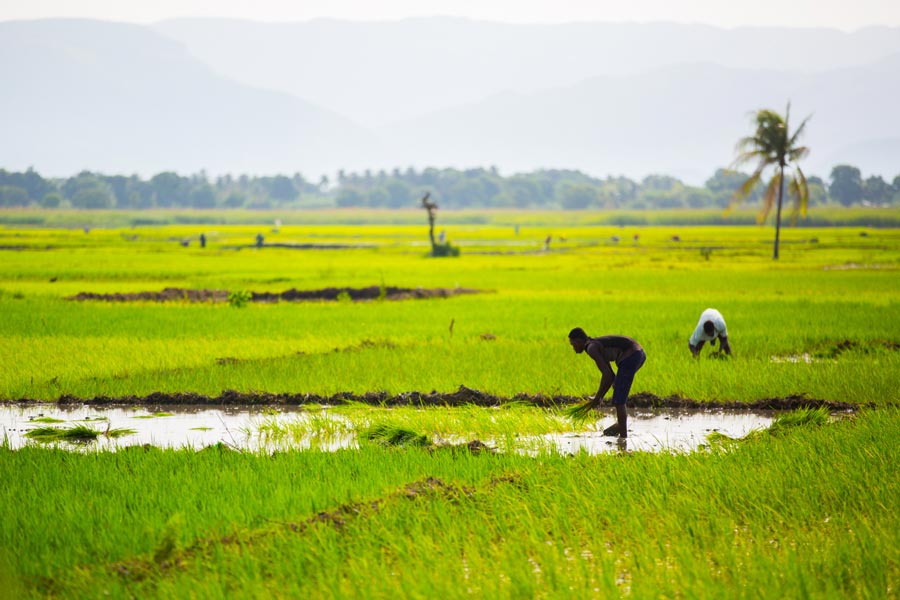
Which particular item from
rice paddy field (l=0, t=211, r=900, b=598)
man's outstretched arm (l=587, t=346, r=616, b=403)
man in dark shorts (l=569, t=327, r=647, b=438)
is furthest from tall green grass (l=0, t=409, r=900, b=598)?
man in dark shorts (l=569, t=327, r=647, b=438)

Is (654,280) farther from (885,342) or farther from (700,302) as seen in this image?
(885,342)

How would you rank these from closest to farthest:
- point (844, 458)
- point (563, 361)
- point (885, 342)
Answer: point (844, 458)
point (563, 361)
point (885, 342)

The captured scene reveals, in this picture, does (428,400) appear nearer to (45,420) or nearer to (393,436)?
(393,436)

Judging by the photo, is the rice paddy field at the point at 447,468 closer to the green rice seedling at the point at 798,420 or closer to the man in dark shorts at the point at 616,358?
the green rice seedling at the point at 798,420

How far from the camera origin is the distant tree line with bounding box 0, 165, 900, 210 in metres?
160

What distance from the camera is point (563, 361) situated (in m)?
13.5

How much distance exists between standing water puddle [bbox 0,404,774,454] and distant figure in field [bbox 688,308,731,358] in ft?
8.56

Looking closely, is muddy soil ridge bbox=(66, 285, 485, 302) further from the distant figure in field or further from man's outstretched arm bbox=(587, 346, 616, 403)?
man's outstretched arm bbox=(587, 346, 616, 403)

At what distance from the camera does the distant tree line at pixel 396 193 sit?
524 ft

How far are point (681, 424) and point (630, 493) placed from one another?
3259mm

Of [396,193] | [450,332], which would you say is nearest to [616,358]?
[450,332]

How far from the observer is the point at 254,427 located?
32.3 feet

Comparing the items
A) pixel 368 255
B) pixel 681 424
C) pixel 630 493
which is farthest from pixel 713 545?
pixel 368 255

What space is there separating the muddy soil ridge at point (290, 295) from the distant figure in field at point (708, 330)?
442 inches
